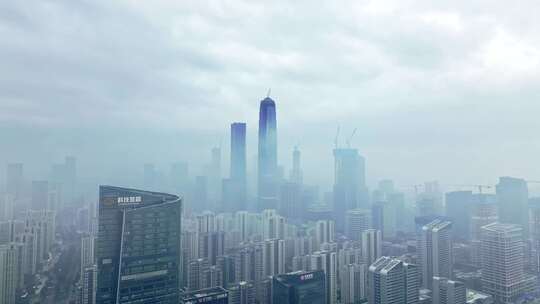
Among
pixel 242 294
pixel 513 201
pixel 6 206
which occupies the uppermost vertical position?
pixel 6 206

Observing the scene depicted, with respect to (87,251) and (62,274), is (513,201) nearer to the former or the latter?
(87,251)

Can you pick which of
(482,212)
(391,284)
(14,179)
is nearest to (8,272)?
(14,179)

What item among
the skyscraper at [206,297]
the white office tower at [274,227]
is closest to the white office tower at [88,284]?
the skyscraper at [206,297]

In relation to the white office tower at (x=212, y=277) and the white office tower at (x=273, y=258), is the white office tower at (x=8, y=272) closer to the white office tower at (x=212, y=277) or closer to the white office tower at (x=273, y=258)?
the white office tower at (x=212, y=277)

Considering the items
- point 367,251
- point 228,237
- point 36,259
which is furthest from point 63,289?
point 367,251

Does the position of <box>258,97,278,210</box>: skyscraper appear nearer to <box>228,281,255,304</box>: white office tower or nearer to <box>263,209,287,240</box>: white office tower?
<box>263,209,287,240</box>: white office tower

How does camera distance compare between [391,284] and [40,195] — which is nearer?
[40,195]

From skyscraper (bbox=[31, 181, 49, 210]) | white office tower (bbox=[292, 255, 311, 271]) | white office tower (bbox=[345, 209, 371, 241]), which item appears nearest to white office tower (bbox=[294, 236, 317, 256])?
white office tower (bbox=[292, 255, 311, 271])
